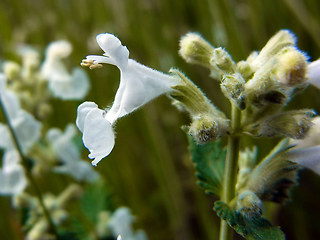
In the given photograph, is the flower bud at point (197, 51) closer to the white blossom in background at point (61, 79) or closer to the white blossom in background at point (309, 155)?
the white blossom in background at point (309, 155)

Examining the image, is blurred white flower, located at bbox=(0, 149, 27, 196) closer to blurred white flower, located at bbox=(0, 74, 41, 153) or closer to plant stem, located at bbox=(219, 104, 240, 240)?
blurred white flower, located at bbox=(0, 74, 41, 153)

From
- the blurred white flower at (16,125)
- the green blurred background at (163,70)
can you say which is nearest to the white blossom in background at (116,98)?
the blurred white flower at (16,125)

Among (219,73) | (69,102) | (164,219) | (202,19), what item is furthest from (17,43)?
(219,73)

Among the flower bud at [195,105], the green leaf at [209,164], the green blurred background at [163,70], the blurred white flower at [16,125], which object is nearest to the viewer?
the flower bud at [195,105]

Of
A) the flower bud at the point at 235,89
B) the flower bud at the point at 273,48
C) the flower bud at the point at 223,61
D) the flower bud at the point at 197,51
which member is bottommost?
the flower bud at the point at 235,89

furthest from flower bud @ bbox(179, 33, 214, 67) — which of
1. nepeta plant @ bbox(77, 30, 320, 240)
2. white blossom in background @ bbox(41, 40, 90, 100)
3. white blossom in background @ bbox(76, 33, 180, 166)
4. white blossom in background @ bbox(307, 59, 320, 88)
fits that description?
white blossom in background @ bbox(41, 40, 90, 100)

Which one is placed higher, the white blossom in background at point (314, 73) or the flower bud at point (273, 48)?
the flower bud at point (273, 48)

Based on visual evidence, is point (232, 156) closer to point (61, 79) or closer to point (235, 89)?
point (235, 89)

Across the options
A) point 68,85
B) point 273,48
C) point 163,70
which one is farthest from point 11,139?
point 163,70
